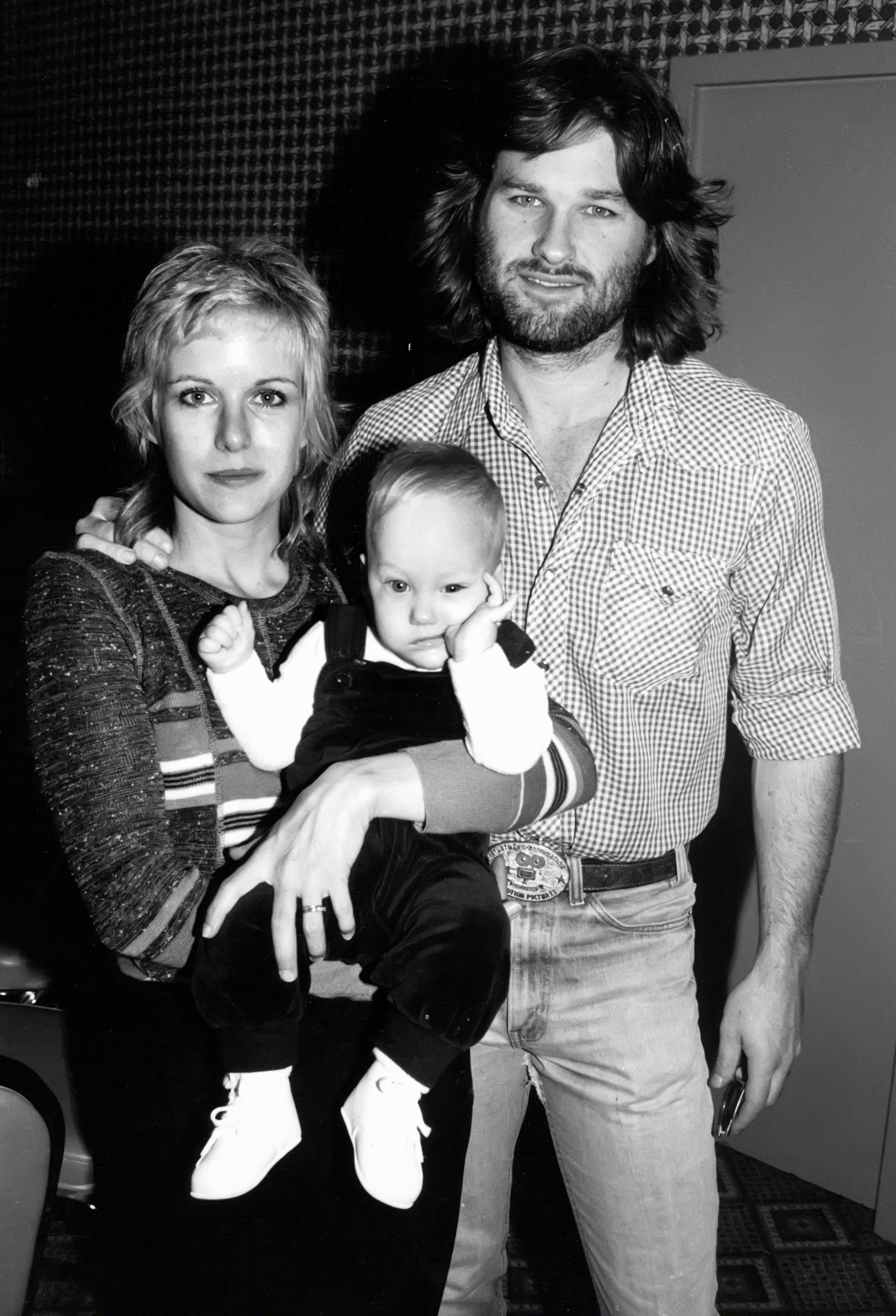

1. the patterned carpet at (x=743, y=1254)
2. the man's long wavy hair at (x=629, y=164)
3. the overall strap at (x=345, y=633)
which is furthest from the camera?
the patterned carpet at (x=743, y=1254)

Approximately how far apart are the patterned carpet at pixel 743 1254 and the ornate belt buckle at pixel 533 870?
1421 mm

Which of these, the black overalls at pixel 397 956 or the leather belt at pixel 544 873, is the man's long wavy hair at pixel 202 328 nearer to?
the black overalls at pixel 397 956

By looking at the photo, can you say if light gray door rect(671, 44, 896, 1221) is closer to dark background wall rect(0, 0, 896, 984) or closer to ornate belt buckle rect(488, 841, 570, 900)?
dark background wall rect(0, 0, 896, 984)

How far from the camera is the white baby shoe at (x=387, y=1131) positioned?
1398 millimetres

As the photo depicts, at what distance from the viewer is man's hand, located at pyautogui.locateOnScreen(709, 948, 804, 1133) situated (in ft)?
6.38

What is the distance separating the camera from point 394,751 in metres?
1.63

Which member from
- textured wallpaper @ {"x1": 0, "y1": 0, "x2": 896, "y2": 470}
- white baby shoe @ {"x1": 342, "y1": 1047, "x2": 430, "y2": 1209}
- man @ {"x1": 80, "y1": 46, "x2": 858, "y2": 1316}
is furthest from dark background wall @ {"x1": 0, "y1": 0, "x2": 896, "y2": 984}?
white baby shoe @ {"x1": 342, "y1": 1047, "x2": 430, "y2": 1209}

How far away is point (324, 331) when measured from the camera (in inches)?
72.9

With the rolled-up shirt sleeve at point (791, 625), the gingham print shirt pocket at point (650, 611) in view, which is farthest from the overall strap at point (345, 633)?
the rolled-up shirt sleeve at point (791, 625)

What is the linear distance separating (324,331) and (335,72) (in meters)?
2.20

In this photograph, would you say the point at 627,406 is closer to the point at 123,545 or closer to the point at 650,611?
the point at 650,611

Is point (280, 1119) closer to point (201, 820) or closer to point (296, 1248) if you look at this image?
point (296, 1248)

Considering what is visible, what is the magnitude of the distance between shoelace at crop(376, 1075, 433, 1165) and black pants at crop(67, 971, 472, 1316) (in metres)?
0.09

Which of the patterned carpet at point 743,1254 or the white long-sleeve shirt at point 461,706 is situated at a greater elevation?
the white long-sleeve shirt at point 461,706
